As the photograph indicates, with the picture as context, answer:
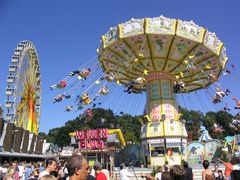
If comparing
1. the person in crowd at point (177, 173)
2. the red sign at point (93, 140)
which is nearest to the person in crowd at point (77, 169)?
the person in crowd at point (177, 173)

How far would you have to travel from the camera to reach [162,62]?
26562 mm

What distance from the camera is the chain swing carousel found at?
24.1 metres

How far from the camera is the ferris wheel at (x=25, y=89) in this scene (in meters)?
28.5

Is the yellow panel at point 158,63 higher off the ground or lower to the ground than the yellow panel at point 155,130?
higher

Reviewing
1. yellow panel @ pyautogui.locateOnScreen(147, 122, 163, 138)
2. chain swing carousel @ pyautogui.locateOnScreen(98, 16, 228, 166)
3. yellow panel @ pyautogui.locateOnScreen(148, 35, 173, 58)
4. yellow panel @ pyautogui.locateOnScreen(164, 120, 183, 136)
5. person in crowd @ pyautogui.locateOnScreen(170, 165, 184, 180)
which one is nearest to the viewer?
person in crowd @ pyautogui.locateOnScreen(170, 165, 184, 180)

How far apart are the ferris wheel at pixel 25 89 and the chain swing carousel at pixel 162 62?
837 cm

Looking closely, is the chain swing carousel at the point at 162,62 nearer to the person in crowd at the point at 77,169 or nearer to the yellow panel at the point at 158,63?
the yellow panel at the point at 158,63

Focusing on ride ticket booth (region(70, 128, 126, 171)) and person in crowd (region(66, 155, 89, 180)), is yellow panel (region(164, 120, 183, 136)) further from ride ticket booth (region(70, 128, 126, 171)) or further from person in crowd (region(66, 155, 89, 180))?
person in crowd (region(66, 155, 89, 180))

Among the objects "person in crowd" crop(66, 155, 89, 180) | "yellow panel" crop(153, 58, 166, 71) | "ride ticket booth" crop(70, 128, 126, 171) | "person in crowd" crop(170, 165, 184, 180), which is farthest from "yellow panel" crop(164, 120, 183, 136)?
"person in crowd" crop(66, 155, 89, 180)

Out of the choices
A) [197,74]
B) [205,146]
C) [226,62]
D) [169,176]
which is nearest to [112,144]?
[205,146]

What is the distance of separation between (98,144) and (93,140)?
75cm

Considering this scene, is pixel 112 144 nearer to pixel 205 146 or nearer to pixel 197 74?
pixel 205 146

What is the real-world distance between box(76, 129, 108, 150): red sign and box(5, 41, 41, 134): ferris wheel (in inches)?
225

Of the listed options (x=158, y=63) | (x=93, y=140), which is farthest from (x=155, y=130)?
(x=93, y=140)
